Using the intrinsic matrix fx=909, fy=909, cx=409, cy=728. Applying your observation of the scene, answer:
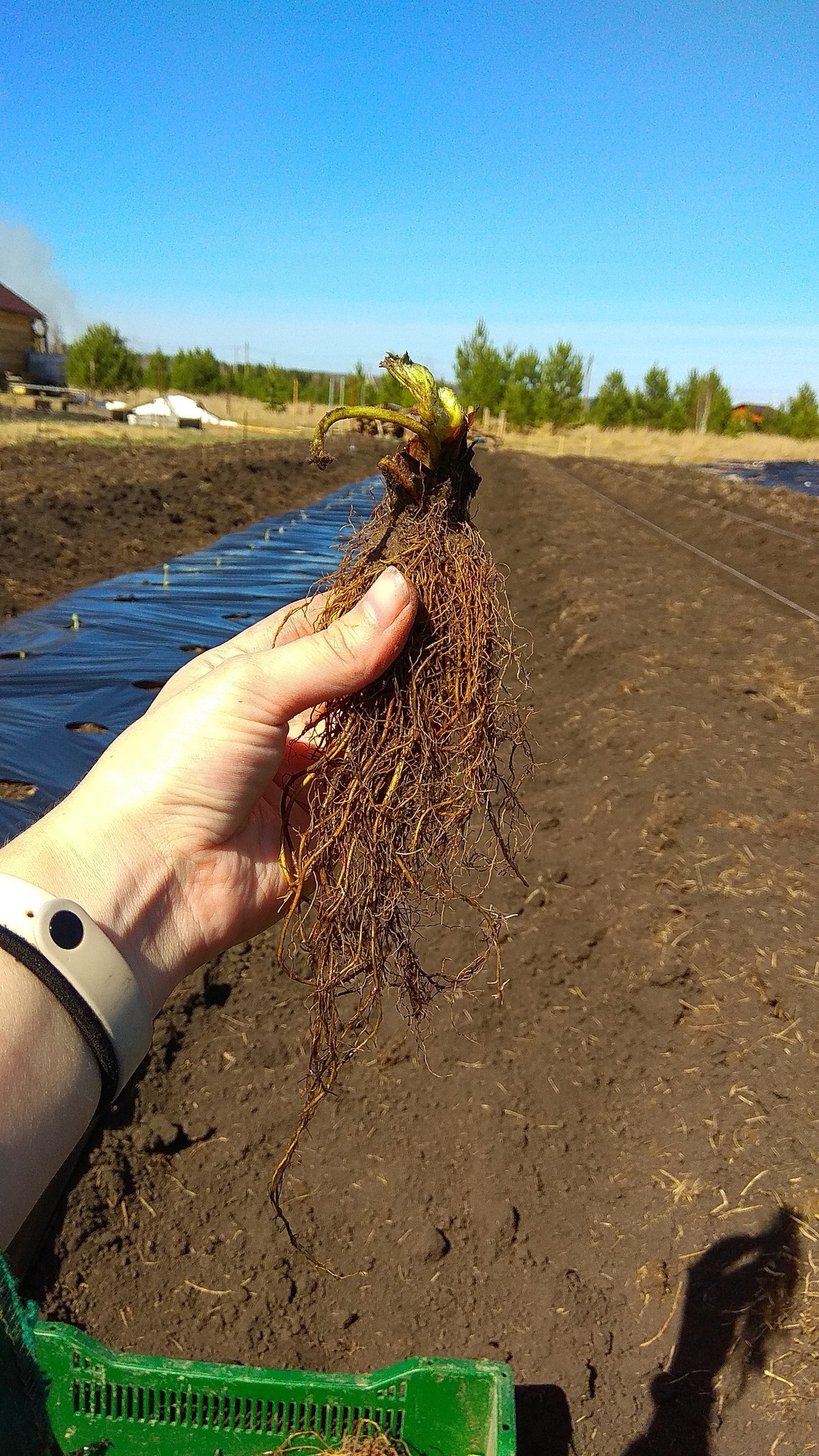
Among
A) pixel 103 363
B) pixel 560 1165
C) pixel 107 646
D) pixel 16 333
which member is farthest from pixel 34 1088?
pixel 103 363

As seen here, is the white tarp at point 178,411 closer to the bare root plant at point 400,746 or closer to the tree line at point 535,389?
the tree line at point 535,389

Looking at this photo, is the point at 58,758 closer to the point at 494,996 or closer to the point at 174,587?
the point at 494,996

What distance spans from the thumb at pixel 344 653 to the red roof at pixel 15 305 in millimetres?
40201

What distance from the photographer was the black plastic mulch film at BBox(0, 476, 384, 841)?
4366 millimetres

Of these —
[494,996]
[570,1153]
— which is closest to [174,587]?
[494,996]

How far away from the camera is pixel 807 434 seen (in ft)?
148

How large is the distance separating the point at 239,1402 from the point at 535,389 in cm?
4526

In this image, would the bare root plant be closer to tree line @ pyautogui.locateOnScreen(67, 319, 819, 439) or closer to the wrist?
the wrist

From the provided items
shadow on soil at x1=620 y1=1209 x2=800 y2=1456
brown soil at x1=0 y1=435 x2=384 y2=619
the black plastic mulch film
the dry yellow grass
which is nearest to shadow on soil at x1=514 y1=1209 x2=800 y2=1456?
shadow on soil at x1=620 y1=1209 x2=800 y2=1456

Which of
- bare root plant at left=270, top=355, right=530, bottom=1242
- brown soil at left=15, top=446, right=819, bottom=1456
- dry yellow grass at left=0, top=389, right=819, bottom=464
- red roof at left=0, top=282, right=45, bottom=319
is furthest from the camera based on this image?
red roof at left=0, top=282, right=45, bottom=319

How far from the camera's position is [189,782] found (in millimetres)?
1323

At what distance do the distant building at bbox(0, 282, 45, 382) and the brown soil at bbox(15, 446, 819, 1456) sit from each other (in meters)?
38.5

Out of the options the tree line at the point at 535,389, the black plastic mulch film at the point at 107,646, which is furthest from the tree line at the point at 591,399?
the black plastic mulch film at the point at 107,646

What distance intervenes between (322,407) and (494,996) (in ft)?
163
